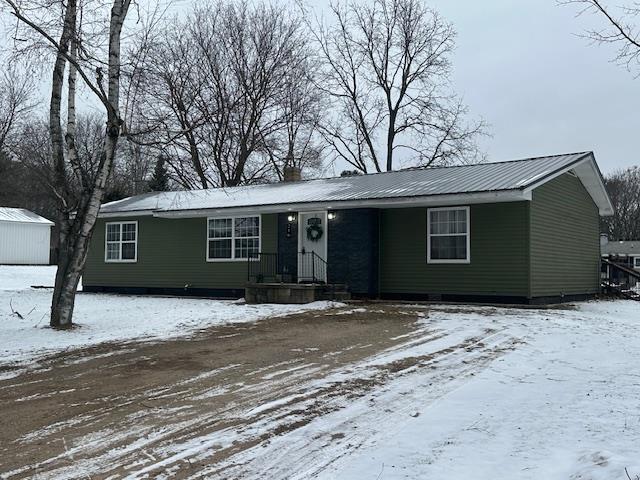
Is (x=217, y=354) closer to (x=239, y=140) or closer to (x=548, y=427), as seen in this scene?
(x=548, y=427)

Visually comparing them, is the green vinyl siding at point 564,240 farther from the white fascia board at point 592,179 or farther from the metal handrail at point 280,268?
the metal handrail at point 280,268

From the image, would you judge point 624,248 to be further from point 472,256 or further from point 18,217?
point 18,217

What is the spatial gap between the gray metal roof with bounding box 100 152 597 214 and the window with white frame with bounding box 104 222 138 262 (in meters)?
0.61

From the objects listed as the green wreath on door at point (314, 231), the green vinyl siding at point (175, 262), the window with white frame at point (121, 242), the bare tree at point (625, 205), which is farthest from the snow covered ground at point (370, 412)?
the bare tree at point (625, 205)

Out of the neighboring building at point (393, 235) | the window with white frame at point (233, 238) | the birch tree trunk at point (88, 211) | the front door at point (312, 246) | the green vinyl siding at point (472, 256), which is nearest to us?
the birch tree trunk at point (88, 211)

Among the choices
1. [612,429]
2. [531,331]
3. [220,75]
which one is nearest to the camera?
[612,429]

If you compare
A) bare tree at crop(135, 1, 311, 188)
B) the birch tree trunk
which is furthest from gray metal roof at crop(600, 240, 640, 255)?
the birch tree trunk

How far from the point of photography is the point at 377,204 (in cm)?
1428

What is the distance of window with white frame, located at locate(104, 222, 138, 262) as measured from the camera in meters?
19.0

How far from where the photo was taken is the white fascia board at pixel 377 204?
40.7 ft

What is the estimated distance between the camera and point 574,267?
51.7ft

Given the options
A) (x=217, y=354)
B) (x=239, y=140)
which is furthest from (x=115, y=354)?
(x=239, y=140)

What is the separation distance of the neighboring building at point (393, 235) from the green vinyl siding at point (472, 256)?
3 centimetres

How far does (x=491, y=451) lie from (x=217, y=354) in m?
4.39
